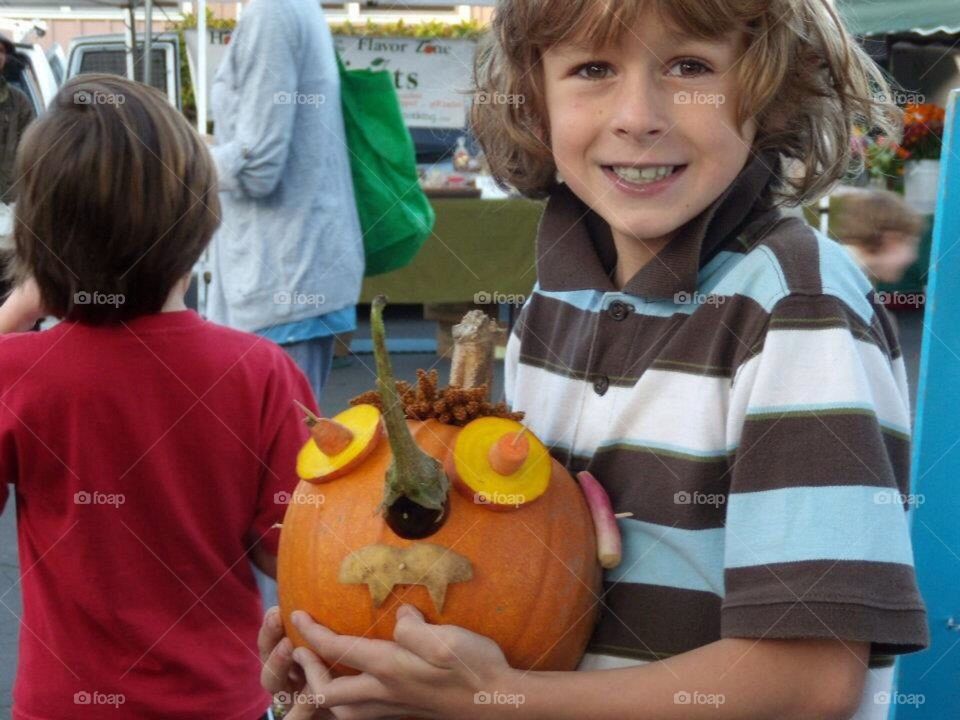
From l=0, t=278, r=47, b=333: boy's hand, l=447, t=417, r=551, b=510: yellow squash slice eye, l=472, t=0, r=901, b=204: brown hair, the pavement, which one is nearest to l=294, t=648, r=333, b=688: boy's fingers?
l=447, t=417, r=551, b=510: yellow squash slice eye

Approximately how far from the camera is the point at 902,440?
125cm

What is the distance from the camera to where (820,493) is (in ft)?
3.86

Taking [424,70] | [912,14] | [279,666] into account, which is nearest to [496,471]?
[279,666]

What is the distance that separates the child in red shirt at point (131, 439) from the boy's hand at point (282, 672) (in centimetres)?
55

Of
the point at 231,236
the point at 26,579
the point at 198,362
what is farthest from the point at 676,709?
the point at 231,236

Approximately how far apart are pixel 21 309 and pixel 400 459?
54.2 inches

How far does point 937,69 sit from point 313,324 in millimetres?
11454

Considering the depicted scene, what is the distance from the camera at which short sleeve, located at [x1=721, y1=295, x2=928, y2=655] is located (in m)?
1.16

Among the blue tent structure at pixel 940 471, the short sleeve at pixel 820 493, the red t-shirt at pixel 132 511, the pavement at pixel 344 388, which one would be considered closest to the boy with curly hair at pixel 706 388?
the short sleeve at pixel 820 493

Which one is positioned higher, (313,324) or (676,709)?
(676,709)

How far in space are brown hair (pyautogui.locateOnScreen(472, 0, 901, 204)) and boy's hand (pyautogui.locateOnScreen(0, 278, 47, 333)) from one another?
40.4 inches

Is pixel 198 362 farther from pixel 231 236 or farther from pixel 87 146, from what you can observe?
pixel 231 236

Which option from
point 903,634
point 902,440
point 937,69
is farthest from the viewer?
point 937,69

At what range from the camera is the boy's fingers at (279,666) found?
150cm
